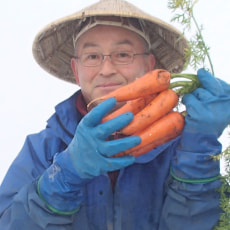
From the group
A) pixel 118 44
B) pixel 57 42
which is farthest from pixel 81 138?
pixel 57 42

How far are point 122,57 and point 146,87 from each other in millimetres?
481

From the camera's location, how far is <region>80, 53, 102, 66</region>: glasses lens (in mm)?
2578

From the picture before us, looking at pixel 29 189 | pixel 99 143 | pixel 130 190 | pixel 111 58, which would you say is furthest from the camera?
pixel 111 58

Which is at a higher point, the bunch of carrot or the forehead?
the forehead

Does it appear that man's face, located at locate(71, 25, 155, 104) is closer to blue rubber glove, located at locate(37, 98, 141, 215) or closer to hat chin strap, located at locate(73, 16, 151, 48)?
hat chin strap, located at locate(73, 16, 151, 48)

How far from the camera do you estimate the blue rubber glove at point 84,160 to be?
1998mm

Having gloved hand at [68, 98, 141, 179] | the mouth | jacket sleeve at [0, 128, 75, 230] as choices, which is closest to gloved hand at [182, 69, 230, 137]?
gloved hand at [68, 98, 141, 179]

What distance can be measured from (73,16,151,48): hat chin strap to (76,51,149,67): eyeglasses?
162 millimetres

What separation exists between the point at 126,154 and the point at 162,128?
8.3 inches

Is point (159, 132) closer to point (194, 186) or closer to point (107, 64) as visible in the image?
point (194, 186)

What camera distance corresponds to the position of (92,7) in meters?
2.71

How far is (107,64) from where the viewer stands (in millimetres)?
2518

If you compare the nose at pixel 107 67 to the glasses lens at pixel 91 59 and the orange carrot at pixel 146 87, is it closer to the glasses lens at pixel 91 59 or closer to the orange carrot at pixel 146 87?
the glasses lens at pixel 91 59

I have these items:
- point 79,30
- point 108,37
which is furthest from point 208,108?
point 79,30
